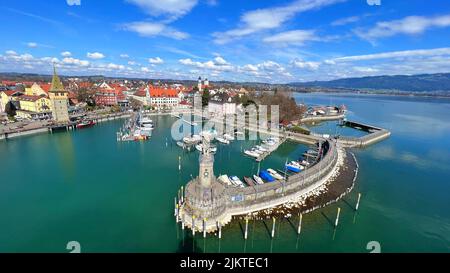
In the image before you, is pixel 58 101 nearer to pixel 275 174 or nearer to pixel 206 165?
pixel 206 165

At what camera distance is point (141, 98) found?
96562mm

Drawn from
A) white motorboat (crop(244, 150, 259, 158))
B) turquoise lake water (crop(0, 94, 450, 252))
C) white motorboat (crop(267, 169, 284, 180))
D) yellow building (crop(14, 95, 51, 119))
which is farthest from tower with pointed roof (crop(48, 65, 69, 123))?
white motorboat (crop(267, 169, 284, 180))

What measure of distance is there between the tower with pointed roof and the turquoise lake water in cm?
1536

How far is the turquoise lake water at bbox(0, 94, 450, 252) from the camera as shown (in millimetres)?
19922

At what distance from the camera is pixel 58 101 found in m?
60.1

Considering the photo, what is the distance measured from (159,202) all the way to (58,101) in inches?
2046

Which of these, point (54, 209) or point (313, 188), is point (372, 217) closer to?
point (313, 188)

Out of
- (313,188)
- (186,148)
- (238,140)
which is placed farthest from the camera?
(238,140)

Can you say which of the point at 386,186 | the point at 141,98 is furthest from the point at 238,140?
the point at 141,98

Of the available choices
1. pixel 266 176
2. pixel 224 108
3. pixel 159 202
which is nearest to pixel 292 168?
pixel 266 176

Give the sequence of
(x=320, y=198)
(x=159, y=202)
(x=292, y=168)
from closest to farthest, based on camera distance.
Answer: (x=159, y=202)
(x=320, y=198)
(x=292, y=168)

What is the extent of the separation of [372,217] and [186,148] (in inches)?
1229

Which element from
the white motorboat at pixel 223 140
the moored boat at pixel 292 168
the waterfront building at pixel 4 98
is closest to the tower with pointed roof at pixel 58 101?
the waterfront building at pixel 4 98

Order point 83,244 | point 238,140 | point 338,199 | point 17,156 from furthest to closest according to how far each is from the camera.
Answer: point 238,140 < point 17,156 < point 338,199 < point 83,244
